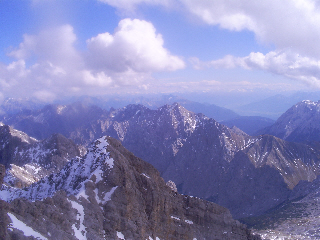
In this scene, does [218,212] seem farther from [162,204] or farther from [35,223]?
[35,223]

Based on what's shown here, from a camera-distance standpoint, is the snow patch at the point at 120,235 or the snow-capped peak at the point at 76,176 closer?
the snow patch at the point at 120,235

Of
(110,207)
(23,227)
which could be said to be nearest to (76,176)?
(110,207)

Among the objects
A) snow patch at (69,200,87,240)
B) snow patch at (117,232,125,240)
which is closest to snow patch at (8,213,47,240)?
snow patch at (69,200,87,240)

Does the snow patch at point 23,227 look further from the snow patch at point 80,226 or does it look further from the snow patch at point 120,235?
the snow patch at point 120,235

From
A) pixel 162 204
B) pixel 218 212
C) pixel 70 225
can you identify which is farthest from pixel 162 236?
pixel 70 225

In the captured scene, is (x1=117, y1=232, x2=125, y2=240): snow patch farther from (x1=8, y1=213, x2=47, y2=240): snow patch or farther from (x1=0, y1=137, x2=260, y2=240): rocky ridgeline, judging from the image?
(x1=8, y1=213, x2=47, y2=240): snow patch

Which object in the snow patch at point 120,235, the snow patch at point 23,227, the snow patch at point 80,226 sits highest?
the snow patch at point 23,227

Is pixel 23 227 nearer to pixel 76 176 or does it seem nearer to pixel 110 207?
pixel 110 207

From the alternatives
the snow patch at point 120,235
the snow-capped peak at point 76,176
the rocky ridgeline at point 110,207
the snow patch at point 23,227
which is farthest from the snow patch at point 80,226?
the snow patch at point 23,227

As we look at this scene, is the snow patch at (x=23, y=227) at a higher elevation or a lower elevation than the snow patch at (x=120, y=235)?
higher
